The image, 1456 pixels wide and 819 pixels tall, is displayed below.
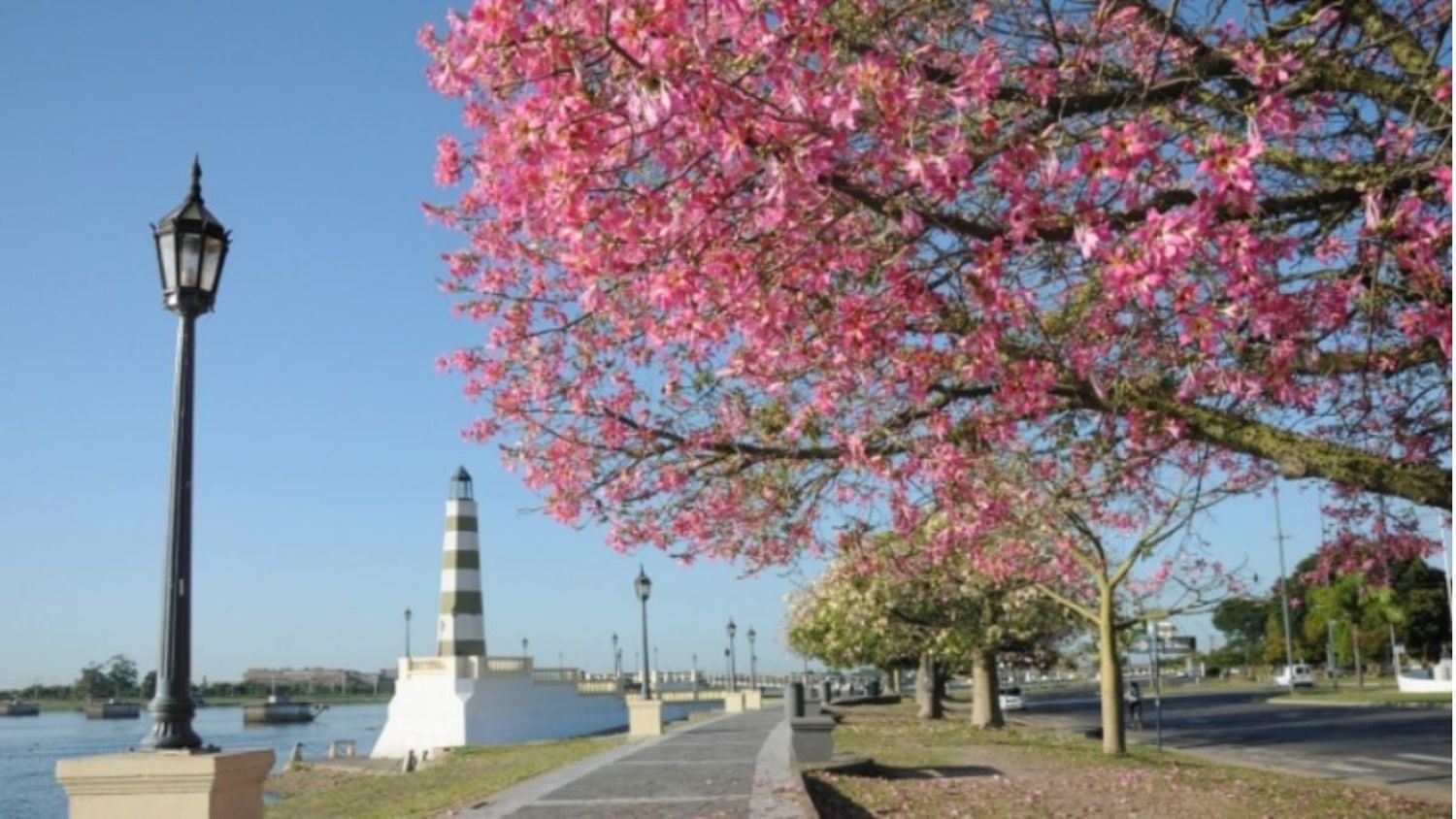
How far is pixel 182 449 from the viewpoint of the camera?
7.85m

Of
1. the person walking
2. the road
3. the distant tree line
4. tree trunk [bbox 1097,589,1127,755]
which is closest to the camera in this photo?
the road

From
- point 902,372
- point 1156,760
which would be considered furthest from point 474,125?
point 1156,760

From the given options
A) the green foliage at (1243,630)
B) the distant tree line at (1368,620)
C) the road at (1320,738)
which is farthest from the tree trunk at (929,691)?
the green foliage at (1243,630)

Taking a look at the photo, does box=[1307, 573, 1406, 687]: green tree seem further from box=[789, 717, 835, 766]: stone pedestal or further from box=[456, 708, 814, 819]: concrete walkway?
box=[789, 717, 835, 766]: stone pedestal

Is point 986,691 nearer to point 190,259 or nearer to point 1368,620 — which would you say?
point 190,259

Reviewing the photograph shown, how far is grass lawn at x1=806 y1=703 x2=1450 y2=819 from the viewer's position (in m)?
14.3

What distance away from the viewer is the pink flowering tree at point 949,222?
19.1 feet

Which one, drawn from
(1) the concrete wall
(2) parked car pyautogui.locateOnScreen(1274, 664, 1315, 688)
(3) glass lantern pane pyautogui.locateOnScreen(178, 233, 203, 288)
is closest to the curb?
(2) parked car pyautogui.locateOnScreen(1274, 664, 1315, 688)

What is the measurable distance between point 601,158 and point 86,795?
454 cm

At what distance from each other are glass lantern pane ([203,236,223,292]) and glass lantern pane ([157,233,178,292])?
0.17 m

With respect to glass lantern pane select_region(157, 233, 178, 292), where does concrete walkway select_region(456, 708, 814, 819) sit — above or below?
below

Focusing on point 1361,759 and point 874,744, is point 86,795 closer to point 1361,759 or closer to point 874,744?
point 874,744

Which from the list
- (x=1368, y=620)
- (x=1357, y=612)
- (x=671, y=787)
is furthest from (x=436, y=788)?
(x=1368, y=620)

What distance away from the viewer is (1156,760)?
843 inches
